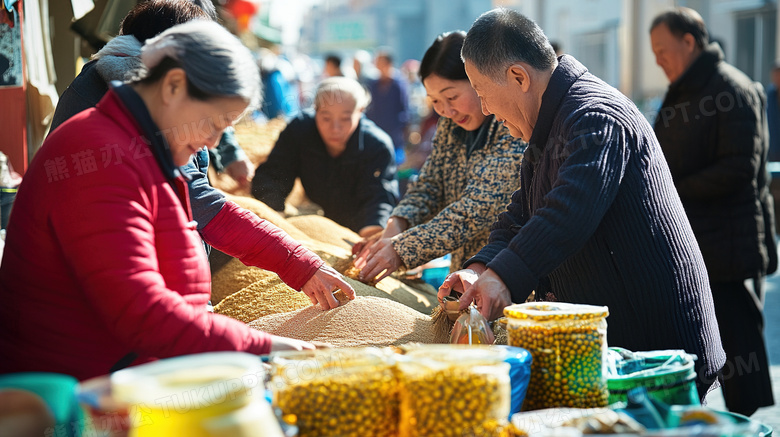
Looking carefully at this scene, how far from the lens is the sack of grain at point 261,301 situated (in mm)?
2053

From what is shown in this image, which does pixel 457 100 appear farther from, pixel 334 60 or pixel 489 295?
pixel 334 60

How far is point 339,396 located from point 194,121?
1.54 feet

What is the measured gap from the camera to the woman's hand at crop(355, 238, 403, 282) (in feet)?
7.46

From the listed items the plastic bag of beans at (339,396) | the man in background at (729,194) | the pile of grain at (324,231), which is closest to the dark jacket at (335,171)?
the pile of grain at (324,231)

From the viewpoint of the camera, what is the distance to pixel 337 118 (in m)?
3.41

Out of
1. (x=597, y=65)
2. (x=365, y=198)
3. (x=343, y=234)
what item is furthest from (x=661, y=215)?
(x=597, y=65)

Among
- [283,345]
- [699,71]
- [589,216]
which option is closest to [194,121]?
[283,345]

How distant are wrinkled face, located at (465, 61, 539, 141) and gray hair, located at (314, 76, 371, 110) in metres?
1.70

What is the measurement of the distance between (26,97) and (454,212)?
1.74 m

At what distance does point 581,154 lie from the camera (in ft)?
5.06

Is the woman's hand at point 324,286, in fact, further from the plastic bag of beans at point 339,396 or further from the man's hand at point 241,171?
the man's hand at point 241,171

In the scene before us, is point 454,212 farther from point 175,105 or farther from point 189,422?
point 189,422

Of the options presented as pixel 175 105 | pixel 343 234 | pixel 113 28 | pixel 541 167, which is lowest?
pixel 343 234

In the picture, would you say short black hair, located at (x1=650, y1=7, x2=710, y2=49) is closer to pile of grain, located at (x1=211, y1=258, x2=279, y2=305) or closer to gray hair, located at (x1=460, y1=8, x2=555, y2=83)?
gray hair, located at (x1=460, y1=8, x2=555, y2=83)
